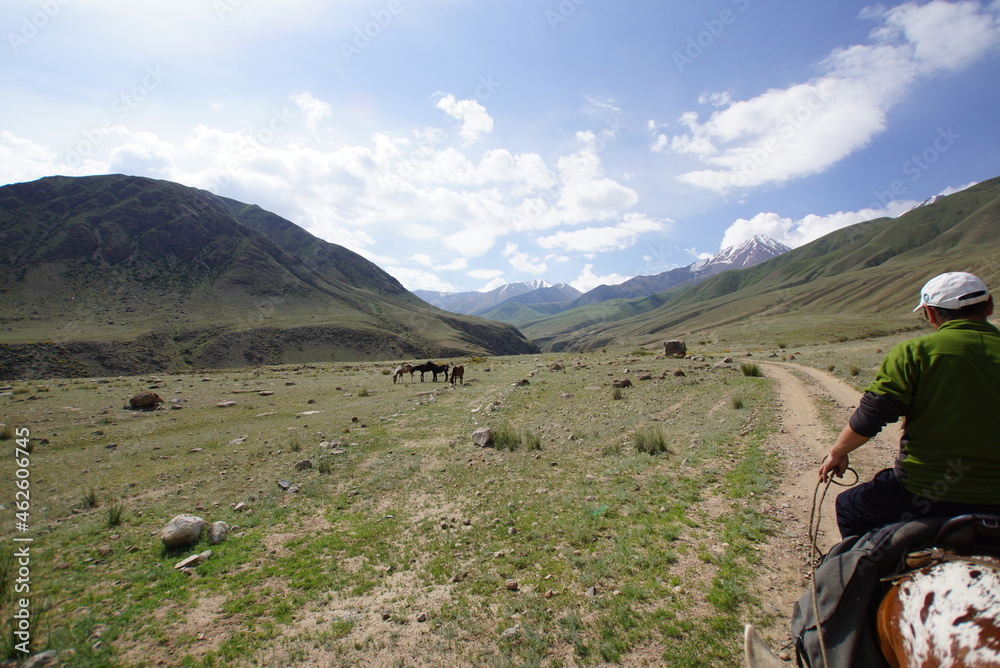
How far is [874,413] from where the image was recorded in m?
3.39

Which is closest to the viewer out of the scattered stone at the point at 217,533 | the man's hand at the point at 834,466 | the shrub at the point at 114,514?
the man's hand at the point at 834,466

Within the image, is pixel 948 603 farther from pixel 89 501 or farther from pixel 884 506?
pixel 89 501

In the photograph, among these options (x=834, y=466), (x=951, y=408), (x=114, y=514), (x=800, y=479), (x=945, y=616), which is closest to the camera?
(x=945, y=616)

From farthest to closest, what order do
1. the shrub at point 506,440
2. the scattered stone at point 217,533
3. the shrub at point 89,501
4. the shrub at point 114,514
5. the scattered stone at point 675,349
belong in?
the scattered stone at point 675,349
the shrub at point 506,440
the shrub at point 89,501
the shrub at point 114,514
the scattered stone at point 217,533

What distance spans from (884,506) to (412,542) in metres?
7.01

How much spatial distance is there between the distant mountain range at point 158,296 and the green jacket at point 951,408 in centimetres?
8828

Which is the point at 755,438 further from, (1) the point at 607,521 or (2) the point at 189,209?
(2) the point at 189,209

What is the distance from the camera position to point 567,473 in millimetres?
10453

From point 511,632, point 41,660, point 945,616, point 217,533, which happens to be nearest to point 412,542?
point 511,632

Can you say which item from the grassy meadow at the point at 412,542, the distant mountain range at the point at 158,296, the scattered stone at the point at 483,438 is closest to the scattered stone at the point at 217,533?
the grassy meadow at the point at 412,542

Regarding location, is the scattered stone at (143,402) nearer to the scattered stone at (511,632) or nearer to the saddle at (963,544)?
the scattered stone at (511,632)

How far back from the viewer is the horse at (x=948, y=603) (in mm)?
2430

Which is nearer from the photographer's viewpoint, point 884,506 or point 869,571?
point 869,571

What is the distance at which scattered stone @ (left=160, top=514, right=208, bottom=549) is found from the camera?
299 inches
